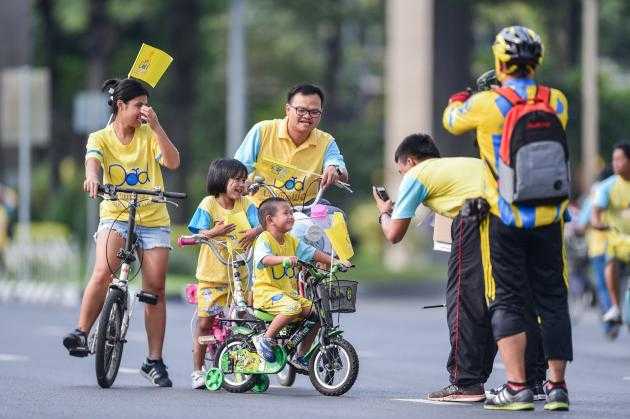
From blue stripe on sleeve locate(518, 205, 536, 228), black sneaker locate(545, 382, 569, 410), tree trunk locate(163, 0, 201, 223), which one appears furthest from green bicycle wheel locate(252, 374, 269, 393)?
Answer: tree trunk locate(163, 0, 201, 223)

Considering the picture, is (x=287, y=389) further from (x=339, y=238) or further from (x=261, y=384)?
(x=339, y=238)

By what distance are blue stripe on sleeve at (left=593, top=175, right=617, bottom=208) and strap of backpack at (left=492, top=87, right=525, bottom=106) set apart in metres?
7.17

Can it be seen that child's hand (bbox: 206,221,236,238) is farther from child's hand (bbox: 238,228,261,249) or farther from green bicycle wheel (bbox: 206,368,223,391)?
green bicycle wheel (bbox: 206,368,223,391)

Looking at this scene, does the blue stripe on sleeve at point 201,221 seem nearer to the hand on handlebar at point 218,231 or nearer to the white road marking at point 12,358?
the hand on handlebar at point 218,231

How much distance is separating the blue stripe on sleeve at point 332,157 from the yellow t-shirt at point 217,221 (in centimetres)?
51

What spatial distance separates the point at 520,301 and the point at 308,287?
170 centimetres

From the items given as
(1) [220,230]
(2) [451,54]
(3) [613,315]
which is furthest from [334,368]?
(2) [451,54]

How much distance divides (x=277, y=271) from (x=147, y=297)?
2.87 ft

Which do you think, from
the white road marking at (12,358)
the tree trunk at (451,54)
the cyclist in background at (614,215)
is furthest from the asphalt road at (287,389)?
the tree trunk at (451,54)

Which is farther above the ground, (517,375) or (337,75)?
(337,75)

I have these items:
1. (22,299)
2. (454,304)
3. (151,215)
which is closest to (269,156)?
(151,215)

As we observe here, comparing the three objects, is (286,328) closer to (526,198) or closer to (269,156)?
(269,156)

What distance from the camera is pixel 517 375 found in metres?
10.5

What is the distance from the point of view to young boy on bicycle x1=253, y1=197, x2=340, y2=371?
460 inches
